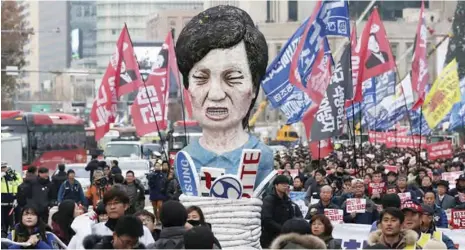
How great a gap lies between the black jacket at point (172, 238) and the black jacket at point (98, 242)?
0.99ft

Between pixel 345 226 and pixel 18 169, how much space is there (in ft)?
62.0

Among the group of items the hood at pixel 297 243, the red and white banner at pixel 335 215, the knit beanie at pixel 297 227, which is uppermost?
the hood at pixel 297 243

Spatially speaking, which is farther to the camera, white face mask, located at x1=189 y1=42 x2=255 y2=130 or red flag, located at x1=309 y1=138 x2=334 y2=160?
red flag, located at x1=309 y1=138 x2=334 y2=160

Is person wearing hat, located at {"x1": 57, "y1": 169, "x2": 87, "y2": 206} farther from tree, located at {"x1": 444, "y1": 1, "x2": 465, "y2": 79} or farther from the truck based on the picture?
tree, located at {"x1": 444, "y1": 1, "x2": 465, "y2": 79}

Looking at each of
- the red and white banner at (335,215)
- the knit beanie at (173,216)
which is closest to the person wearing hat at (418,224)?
the knit beanie at (173,216)

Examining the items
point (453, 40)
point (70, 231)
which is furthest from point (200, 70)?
point (453, 40)

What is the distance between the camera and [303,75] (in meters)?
27.1

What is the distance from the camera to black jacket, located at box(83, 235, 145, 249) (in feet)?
35.4

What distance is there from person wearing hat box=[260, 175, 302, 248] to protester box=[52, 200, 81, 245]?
1893 millimetres

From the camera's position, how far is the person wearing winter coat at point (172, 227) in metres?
11.1

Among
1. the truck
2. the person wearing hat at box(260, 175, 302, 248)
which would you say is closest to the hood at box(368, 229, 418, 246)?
the person wearing hat at box(260, 175, 302, 248)

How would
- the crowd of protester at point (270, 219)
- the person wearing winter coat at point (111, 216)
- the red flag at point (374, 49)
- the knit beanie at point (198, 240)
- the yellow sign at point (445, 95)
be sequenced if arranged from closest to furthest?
the knit beanie at point (198, 240)
the crowd of protester at point (270, 219)
the person wearing winter coat at point (111, 216)
the red flag at point (374, 49)
the yellow sign at point (445, 95)

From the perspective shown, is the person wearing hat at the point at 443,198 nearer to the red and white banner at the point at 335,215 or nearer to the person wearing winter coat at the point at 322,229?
the red and white banner at the point at 335,215

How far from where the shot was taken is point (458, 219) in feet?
55.7
